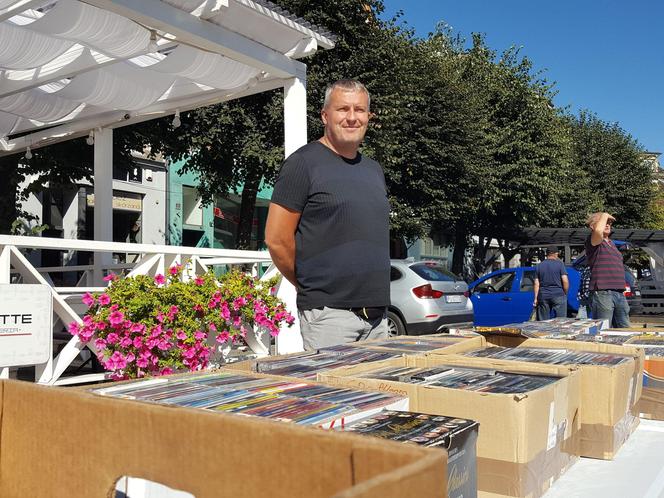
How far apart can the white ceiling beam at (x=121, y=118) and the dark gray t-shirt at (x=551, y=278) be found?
6.13m

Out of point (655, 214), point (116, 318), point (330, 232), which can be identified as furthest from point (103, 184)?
point (655, 214)

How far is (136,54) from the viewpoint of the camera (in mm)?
6027

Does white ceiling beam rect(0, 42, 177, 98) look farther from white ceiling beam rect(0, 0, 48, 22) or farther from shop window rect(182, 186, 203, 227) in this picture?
shop window rect(182, 186, 203, 227)

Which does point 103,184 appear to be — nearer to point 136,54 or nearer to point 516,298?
point 136,54

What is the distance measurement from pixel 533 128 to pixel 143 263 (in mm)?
22650

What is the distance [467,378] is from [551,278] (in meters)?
10.1

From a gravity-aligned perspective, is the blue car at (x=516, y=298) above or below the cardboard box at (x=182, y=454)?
below

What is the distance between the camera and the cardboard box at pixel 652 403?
2.46 m

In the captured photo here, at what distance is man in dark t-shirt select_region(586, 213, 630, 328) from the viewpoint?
Result: 6801 millimetres

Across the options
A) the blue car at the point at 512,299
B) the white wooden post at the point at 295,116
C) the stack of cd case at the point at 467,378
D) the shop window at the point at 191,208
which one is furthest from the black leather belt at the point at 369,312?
the shop window at the point at 191,208

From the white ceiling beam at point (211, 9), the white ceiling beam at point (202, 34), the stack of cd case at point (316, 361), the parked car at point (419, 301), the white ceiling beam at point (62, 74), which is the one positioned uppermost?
the white ceiling beam at point (211, 9)

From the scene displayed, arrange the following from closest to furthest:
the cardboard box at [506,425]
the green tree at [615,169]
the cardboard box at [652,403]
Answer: the cardboard box at [506,425], the cardboard box at [652,403], the green tree at [615,169]

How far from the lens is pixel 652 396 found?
247 cm

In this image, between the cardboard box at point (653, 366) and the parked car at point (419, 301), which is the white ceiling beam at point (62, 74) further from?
the parked car at point (419, 301)
